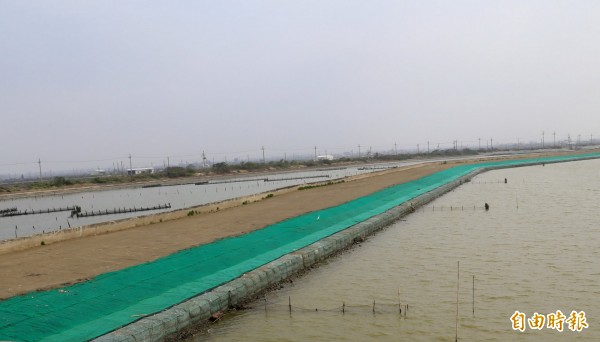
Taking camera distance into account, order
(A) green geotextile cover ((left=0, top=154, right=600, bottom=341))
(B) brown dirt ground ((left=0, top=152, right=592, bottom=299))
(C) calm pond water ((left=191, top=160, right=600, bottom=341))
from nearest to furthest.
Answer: (A) green geotextile cover ((left=0, top=154, right=600, bottom=341))
(C) calm pond water ((left=191, top=160, right=600, bottom=341))
(B) brown dirt ground ((left=0, top=152, right=592, bottom=299))

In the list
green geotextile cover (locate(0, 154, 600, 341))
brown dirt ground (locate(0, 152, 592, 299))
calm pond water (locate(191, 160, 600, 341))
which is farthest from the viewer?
brown dirt ground (locate(0, 152, 592, 299))

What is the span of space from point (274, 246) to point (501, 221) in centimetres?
784

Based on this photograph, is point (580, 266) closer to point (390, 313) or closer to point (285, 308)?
point (390, 313)

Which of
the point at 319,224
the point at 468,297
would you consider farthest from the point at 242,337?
the point at 319,224

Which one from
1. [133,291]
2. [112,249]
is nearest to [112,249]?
[112,249]

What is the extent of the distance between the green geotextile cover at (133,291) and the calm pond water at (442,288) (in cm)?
83

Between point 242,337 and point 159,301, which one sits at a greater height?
point 159,301

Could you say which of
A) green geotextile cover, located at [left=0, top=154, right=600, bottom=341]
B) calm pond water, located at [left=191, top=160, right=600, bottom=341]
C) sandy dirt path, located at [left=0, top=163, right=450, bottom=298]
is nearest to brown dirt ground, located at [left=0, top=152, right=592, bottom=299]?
sandy dirt path, located at [left=0, top=163, right=450, bottom=298]

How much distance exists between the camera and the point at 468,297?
7098 mm

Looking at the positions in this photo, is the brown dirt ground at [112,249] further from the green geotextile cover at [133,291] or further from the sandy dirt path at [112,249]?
the green geotextile cover at [133,291]

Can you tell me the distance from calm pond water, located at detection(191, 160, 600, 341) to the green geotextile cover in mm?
831

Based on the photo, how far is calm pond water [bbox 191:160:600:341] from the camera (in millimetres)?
6020

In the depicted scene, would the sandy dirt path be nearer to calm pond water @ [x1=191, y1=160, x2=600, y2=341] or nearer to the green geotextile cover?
the green geotextile cover

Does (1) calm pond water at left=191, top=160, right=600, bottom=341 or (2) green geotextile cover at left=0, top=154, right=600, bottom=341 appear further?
(1) calm pond water at left=191, top=160, right=600, bottom=341
